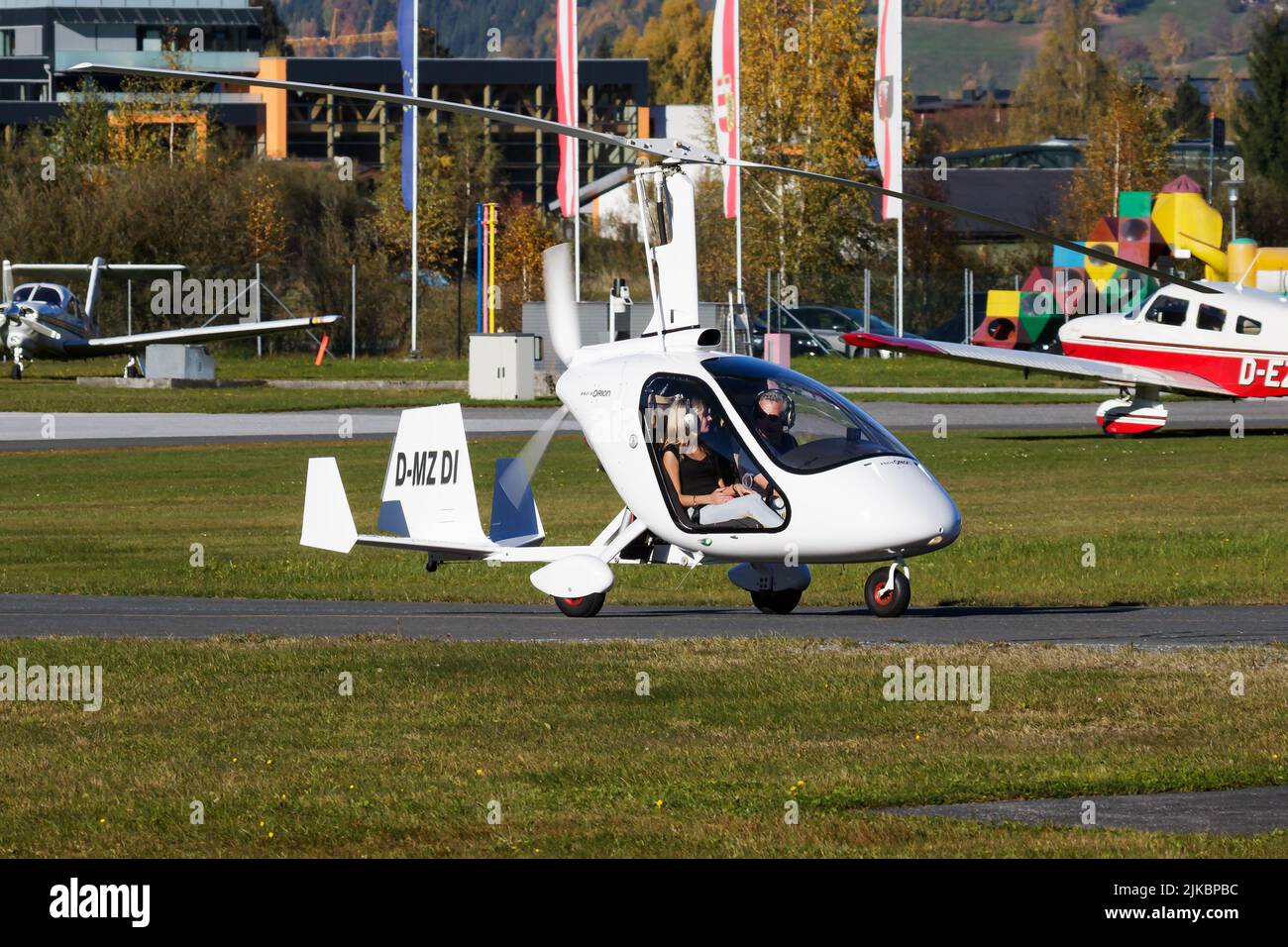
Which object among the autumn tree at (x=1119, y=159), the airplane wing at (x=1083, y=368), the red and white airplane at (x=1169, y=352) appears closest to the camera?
the red and white airplane at (x=1169, y=352)

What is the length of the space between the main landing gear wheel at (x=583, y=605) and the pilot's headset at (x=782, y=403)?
2150mm

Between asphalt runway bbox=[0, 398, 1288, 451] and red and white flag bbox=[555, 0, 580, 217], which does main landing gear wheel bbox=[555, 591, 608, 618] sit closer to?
asphalt runway bbox=[0, 398, 1288, 451]

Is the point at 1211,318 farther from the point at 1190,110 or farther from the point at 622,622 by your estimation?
the point at 1190,110

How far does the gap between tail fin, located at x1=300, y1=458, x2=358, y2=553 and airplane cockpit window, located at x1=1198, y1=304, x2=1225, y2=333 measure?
21.8m

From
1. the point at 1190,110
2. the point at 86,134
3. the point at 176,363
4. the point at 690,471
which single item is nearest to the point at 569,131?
the point at 690,471

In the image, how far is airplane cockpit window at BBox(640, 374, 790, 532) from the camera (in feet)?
50.1

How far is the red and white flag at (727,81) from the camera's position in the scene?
53469mm

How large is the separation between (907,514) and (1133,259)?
4139 centimetres

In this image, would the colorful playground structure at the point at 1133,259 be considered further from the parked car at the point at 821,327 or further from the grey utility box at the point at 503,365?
the grey utility box at the point at 503,365

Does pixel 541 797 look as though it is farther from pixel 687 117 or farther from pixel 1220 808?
pixel 687 117

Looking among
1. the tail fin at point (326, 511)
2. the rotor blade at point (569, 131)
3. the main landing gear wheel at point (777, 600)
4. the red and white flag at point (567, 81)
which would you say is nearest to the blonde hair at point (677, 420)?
the main landing gear wheel at point (777, 600)

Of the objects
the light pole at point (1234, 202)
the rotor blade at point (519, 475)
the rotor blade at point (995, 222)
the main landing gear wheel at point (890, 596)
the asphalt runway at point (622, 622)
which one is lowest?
the asphalt runway at point (622, 622)

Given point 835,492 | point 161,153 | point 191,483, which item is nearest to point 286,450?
point 191,483

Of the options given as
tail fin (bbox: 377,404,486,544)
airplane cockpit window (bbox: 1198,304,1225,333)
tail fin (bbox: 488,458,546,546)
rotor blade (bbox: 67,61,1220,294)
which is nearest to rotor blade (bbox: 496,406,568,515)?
tail fin (bbox: 488,458,546,546)
